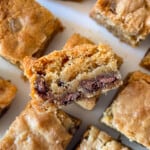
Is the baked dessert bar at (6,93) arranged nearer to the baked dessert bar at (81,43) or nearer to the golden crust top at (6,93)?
the golden crust top at (6,93)

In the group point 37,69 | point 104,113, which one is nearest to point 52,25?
point 37,69

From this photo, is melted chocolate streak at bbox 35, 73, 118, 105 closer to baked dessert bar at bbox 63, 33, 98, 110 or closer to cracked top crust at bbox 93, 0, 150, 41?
baked dessert bar at bbox 63, 33, 98, 110

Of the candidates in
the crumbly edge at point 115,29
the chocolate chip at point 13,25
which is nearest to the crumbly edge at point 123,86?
the crumbly edge at point 115,29

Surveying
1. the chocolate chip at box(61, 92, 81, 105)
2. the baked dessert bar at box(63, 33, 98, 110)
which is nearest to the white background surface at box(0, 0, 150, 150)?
the baked dessert bar at box(63, 33, 98, 110)

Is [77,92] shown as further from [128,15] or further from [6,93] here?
[128,15]

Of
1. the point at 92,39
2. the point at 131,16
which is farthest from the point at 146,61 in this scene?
the point at 92,39

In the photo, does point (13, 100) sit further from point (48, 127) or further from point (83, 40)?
point (83, 40)

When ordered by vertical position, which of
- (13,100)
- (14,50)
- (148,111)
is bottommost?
(148,111)
